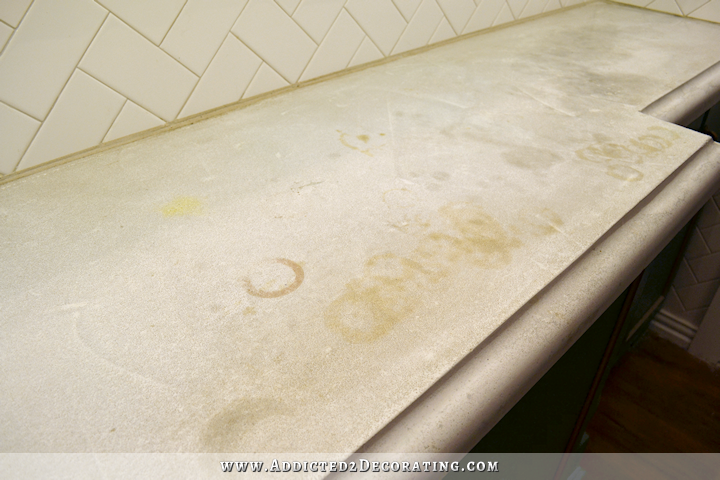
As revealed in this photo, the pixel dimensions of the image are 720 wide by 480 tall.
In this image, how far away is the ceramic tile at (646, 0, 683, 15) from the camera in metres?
1.52

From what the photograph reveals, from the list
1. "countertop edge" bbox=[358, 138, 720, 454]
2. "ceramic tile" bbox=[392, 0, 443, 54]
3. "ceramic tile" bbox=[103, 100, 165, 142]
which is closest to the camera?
"countertop edge" bbox=[358, 138, 720, 454]

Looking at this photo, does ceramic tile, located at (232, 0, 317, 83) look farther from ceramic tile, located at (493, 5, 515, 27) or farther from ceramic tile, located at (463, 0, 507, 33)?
ceramic tile, located at (493, 5, 515, 27)

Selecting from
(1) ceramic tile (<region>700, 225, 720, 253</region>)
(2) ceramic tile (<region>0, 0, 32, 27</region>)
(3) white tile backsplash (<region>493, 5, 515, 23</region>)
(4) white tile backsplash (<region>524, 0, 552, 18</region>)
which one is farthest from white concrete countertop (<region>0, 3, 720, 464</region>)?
(1) ceramic tile (<region>700, 225, 720, 253</region>)

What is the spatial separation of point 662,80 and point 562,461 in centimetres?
91

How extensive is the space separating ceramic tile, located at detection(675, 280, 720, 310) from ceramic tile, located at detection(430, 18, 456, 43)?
1225 mm

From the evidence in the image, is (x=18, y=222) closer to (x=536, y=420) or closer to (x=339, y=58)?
(x=339, y=58)

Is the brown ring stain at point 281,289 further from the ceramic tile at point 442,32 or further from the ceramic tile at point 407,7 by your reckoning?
the ceramic tile at point 442,32

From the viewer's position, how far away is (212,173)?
68 centimetres

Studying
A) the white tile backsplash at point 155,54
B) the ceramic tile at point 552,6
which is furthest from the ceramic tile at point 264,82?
the ceramic tile at point 552,6

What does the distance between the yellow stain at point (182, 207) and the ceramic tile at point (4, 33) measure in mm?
318

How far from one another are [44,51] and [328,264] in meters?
0.54

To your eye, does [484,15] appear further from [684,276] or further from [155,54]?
[684,276]

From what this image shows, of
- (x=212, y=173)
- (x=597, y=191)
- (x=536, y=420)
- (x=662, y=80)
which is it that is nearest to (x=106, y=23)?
(x=212, y=173)

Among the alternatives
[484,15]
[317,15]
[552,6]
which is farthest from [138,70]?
[552,6]
